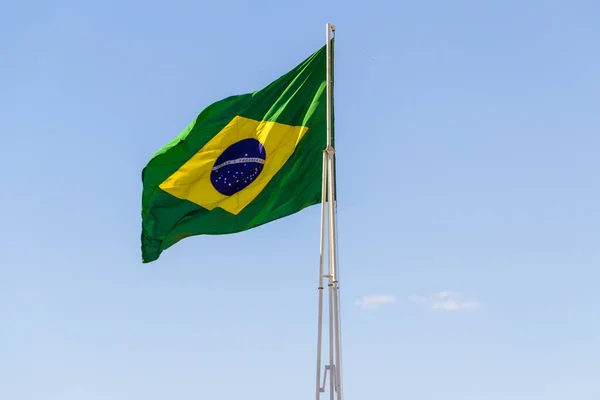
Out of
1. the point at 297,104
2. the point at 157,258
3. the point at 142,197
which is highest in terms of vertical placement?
the point at 297,104

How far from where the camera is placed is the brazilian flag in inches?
1079

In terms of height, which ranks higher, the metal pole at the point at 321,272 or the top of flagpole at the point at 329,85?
the top of flagpole at the point at 329,85

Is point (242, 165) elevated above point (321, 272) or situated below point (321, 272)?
above

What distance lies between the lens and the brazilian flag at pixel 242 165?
89.9 feet

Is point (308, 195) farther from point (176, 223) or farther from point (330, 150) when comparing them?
point (176, 223)

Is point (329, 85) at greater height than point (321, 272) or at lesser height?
greater

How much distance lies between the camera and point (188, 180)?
27.9 metres

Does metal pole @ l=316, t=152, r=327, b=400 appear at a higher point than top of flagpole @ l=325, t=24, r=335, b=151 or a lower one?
lower

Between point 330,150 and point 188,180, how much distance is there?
4361 millimetres

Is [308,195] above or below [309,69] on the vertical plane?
below

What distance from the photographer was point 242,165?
2772 centimetres

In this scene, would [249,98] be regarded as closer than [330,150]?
No

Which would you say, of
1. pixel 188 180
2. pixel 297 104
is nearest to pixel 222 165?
pixel 188 180

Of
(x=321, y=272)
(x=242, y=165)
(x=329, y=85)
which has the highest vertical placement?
(x=329, y=85)
